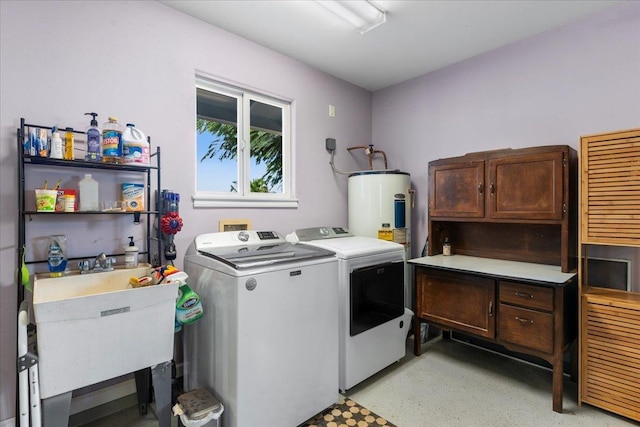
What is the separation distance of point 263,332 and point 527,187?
2.09 m

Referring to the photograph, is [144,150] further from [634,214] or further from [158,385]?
[634,214]

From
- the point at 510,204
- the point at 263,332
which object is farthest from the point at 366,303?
the point at 510,204

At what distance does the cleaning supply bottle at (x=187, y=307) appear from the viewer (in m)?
1.71

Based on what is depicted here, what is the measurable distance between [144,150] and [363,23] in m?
1.77

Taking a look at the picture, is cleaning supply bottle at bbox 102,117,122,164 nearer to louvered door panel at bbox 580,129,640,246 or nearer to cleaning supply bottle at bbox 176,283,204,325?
cleaning supply bottle at bbox 176,283,204,325

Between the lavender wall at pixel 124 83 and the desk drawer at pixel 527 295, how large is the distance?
1.76 metres

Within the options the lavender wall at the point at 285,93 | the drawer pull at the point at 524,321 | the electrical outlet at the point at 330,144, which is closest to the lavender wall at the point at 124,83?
the lavender wall at the point at 285,93

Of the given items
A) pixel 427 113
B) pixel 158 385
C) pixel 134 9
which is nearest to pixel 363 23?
pixel 427 113

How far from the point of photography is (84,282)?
171 cm

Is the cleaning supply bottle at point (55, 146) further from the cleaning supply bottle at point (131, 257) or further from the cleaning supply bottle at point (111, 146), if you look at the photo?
the cleaning supply bottle at point (131, 257)

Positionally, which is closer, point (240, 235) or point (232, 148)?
point (240, 235)

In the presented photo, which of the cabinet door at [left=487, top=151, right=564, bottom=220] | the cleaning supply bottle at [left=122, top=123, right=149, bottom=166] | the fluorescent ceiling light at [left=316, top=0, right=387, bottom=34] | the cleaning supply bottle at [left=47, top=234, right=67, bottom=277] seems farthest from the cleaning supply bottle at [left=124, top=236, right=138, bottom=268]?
the cabinet door at [left=487, top=151, right=564, bottom=220]

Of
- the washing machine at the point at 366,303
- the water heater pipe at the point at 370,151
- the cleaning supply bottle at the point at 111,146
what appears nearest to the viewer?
the cleaning supply bottle at the point at 111,146

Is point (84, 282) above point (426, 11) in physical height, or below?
below
